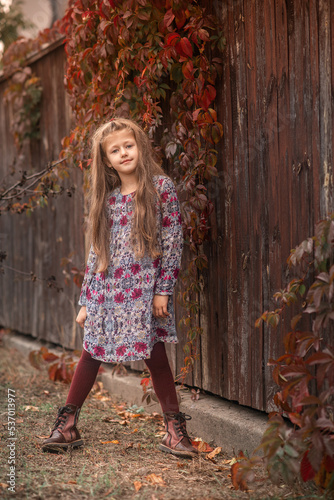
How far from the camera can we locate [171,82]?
3385 millimetres

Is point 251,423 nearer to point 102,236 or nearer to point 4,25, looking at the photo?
point 102,236

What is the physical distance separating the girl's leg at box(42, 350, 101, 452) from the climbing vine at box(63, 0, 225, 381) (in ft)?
1.85

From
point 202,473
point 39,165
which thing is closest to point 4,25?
point 39,165

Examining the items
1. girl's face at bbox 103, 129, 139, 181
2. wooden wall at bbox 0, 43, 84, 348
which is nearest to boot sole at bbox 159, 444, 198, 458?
girl's face at bbox 103, 129, 139, 181

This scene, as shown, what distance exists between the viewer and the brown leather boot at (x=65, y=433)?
2.90m

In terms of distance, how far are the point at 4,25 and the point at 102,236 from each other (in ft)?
18.6

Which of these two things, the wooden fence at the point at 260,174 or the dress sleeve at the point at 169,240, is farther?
the dress sleeve at the point at 169,240

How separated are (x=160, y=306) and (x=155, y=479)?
803mm

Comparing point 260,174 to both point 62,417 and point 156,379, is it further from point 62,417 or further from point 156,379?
point 62,417

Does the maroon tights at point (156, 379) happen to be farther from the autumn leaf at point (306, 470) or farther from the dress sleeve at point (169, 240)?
the autumn leaf at point (306, 470)

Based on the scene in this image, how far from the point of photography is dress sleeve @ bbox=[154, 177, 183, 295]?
2.88m

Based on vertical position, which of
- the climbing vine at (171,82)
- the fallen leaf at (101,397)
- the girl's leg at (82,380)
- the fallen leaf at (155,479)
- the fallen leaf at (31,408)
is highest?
the climbing vine at (171,82)

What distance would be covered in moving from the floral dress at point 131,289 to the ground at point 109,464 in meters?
0.49

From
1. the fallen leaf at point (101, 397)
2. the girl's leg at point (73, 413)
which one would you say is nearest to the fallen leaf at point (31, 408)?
the fallen leaf at point (101, 397)
